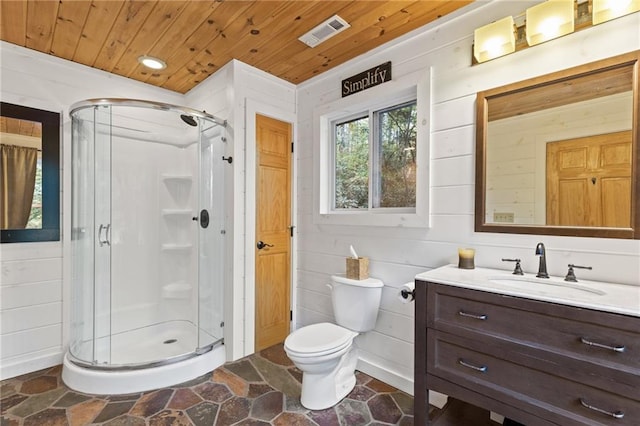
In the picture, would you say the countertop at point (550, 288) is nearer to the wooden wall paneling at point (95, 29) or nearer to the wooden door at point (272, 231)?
the wooden door at point (272, 231)

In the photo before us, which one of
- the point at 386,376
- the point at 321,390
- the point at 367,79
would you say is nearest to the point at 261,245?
the point at 321,390

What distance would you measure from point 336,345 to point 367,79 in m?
1.87

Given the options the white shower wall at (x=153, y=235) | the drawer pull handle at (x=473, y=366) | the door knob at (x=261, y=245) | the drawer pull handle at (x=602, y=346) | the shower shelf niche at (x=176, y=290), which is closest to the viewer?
the drawer pull handle at (x=602, y=346)

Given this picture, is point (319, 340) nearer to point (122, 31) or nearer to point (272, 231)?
point (272, 231)

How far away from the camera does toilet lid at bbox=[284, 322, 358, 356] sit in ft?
5.78

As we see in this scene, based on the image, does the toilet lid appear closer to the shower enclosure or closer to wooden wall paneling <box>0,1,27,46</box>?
the shower enclosure

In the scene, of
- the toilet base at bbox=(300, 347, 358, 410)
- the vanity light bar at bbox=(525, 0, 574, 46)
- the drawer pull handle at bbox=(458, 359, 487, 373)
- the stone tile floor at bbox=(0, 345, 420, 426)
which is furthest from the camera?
the toilet base at bbox=(300, 347, 358, 410)

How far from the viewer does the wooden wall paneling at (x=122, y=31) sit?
5.83ft

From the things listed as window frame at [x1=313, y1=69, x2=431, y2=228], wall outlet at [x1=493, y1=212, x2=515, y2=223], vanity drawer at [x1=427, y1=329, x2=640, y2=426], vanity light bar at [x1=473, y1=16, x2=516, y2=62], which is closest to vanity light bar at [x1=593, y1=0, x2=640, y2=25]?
vanity light bar at [x1=473, y1=16, x2=516, y2=62]

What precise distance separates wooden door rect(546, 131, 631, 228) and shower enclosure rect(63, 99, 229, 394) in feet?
7.34

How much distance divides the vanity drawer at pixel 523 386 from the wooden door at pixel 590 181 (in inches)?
28.3

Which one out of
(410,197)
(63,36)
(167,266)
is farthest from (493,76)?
(167,266)

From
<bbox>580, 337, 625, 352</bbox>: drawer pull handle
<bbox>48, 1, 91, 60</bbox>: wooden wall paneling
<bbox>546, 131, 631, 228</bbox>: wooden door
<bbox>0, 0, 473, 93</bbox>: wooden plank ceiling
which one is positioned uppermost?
<bbox>48, 1, 91, 60</bbox>: wooden wall paneling

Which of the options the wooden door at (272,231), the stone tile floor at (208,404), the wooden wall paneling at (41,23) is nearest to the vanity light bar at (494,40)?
the wooden door at (272,231)
